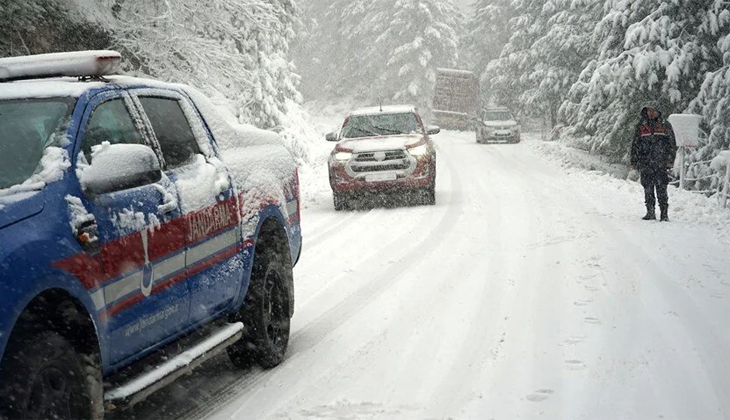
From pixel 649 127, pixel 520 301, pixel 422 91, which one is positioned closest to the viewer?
pixel 520 301

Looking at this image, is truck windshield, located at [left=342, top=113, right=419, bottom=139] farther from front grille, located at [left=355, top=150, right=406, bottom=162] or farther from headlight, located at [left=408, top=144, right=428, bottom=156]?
front grille, located at [left=355, top=150, right=406, bottom=162]

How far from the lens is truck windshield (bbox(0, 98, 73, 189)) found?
3.46 meters

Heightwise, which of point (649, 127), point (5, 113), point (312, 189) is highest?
point (5, 113)

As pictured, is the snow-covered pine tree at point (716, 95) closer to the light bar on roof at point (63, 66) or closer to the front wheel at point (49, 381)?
the light bar on roof at point (63, 66)

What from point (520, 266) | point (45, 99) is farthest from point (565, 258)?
point (45, 99)

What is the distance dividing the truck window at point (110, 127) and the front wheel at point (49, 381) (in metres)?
1.01

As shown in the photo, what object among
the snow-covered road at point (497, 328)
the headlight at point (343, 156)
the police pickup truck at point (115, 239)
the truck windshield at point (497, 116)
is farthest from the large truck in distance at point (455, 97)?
the police pickup truck at point (115, 239)

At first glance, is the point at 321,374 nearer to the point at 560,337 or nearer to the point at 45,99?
the point at 560,337

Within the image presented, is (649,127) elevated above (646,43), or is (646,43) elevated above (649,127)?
(646,43)

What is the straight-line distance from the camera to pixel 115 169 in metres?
3.51

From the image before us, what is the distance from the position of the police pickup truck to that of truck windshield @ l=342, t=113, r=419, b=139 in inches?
378

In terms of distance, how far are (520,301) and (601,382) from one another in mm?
2242

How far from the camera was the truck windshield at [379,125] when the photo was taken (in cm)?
1510

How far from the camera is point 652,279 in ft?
25.7
